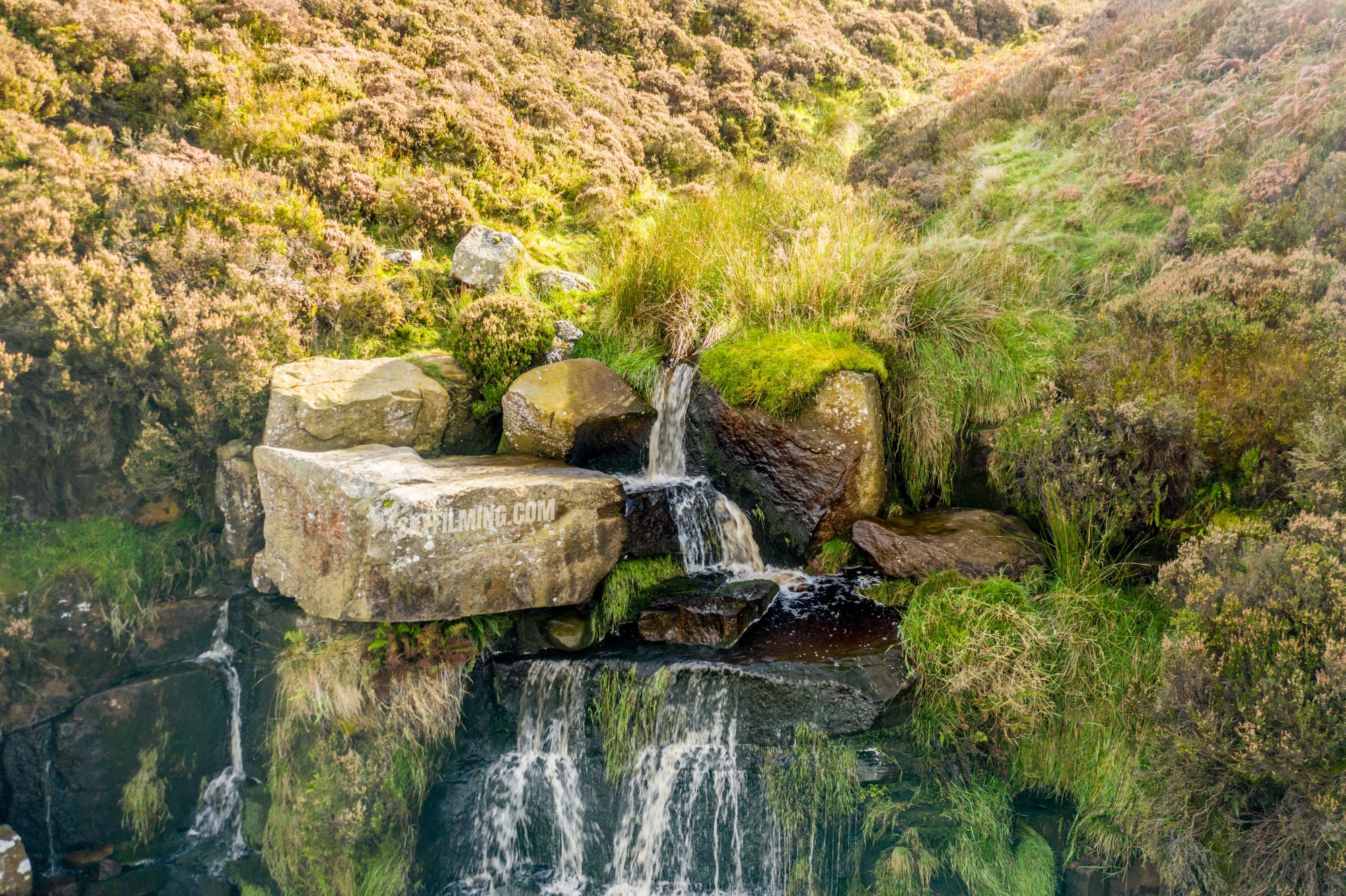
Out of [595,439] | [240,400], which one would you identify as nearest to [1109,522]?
[595,439]

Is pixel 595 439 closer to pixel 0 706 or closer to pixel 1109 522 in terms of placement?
pixel 1109 522

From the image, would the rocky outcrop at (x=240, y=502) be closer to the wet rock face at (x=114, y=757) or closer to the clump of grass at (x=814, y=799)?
the wet rock face at (x=114, y=757)

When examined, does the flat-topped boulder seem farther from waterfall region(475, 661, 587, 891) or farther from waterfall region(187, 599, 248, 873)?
waterfall region(187, 599, 248, 873)

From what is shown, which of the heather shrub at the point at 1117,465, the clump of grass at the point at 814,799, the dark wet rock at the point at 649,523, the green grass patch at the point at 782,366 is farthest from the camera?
the green grass patch at the point at 782,366

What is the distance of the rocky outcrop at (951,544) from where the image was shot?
535cm

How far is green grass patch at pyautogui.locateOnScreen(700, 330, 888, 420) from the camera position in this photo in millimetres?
6207

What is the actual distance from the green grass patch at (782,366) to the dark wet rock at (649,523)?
1127 millimetres

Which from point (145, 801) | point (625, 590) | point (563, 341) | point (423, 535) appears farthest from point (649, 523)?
point (145, 801)

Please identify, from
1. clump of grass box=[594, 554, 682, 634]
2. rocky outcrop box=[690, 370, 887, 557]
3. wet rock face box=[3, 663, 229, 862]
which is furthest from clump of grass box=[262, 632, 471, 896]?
rocky outcrop box=[690, 370, 887, 557]

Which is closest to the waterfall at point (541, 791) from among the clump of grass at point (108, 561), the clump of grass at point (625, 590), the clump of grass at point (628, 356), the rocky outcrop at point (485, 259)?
the clump of grass at point (625, 590)

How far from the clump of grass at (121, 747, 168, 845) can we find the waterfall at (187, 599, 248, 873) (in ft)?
0.87

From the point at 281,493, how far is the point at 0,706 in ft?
9.12

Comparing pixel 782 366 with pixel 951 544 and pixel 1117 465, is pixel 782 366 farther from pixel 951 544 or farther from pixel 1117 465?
pixel 1117 465

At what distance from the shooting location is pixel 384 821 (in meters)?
5.26
